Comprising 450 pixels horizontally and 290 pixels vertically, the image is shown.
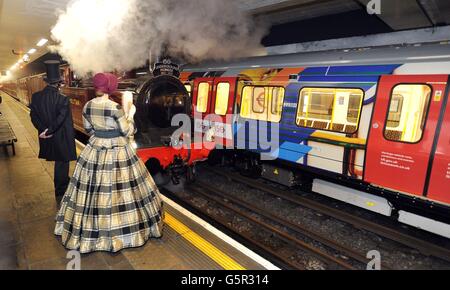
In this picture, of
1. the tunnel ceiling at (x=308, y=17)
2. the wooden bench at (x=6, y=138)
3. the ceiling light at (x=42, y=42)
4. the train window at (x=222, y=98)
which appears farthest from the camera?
the ceiling light at (x=42, y=42)

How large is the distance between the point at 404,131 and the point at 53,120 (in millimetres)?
5375

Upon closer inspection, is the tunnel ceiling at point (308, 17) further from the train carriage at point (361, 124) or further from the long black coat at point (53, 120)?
the long black coat at point (53, 120)

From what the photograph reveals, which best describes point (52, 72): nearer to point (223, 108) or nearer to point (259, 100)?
point (259, 100)

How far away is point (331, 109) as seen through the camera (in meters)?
5.71

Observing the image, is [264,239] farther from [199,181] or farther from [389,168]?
[199,181]

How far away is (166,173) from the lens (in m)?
6.87

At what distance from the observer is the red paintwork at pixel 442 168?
4.21 meters

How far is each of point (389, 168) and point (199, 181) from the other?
4235 millimetres

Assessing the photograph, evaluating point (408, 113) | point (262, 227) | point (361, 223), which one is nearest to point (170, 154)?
point (262, 227)

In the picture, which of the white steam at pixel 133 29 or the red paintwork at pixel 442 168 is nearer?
the red paintwork at pixel 442 168

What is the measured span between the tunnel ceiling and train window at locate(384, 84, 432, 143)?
9.59 ft

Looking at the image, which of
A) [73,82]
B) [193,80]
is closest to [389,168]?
[193,80]

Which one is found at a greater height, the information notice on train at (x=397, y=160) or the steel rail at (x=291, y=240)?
the information notice on train at (x=397, y=160)

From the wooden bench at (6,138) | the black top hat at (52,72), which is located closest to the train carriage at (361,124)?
the black top hat at (52,72)
